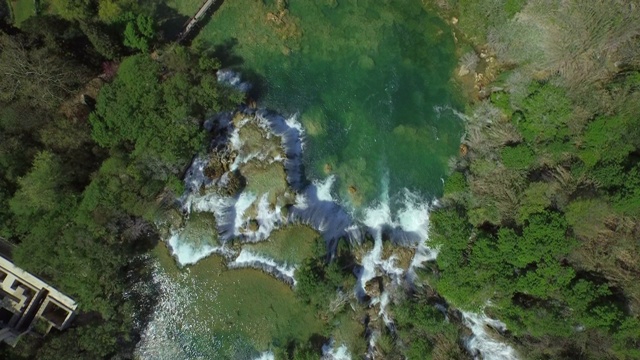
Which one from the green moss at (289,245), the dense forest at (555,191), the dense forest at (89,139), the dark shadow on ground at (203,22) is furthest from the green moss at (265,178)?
the dense forest at (555,191)

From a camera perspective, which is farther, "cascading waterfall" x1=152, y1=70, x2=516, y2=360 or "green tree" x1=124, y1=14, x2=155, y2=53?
"cascading waterfall" x1=152, y1=70, x2=516, y2=360

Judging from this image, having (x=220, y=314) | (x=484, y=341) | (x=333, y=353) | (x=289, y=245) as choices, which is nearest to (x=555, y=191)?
(x=484, y=341)

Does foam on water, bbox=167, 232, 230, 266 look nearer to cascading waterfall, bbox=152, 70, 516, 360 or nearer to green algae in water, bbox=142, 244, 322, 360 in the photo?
cascading waterfall, bbox=152, 70, 516, 360

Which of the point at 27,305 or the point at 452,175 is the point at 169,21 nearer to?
the point at 27,305

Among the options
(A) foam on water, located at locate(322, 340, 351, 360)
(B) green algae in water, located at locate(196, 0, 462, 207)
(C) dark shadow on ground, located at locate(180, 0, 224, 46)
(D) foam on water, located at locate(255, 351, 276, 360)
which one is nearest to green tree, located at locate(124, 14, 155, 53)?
(C) dark shadow on ground, located at locate(180, 0, 224, 46)

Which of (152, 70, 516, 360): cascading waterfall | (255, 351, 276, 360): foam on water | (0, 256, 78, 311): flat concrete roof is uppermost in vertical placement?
(152, 70, 516, 360): cascading waterfall

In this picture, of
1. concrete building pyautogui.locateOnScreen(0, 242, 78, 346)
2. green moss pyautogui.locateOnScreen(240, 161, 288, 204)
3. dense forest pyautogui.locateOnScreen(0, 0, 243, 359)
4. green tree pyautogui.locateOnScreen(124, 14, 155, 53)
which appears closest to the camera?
dense forest pyautogui.locateOnScreen(0, 0, 243, 359)

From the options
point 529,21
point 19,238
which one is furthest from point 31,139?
point 529,21
